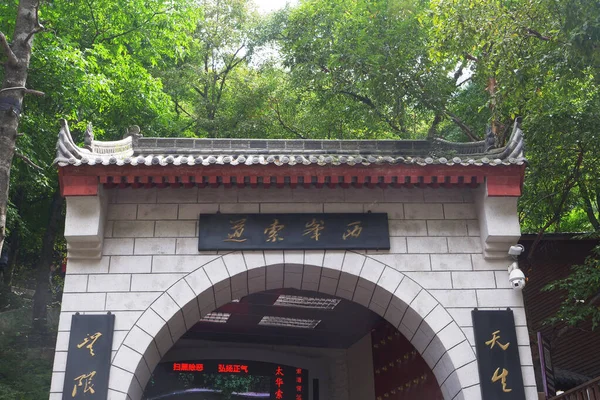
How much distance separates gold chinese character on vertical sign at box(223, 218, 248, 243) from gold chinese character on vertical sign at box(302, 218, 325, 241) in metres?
0.74

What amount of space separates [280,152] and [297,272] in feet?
6.58

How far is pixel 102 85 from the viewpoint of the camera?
1138cm

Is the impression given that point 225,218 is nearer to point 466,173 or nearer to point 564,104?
point 466,173

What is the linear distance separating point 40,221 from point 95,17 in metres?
5.35

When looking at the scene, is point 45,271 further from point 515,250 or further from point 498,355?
point 515,250

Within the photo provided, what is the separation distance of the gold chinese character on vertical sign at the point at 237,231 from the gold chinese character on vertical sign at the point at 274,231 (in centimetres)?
28

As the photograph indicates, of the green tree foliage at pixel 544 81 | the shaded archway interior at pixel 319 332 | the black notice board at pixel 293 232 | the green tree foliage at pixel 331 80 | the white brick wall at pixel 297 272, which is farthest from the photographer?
the shaded archway interior at pixel 319 332

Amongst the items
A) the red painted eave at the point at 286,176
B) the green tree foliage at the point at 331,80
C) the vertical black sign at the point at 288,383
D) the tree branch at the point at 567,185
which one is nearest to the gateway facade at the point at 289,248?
the red painted eave at the point at 286,176

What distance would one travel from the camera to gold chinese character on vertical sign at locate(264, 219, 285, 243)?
302 inches

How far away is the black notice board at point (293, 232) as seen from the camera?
762cm

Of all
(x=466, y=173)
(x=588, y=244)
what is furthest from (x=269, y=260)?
(x=588, y=244)

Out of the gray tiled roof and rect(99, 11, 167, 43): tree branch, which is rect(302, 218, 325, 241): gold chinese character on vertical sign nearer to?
the gray tiled roof

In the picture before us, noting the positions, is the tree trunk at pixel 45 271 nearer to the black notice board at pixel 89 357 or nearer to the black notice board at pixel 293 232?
the black notice board at pixel 89 357

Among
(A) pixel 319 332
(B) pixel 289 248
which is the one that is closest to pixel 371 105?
(A) pixel 319 332
